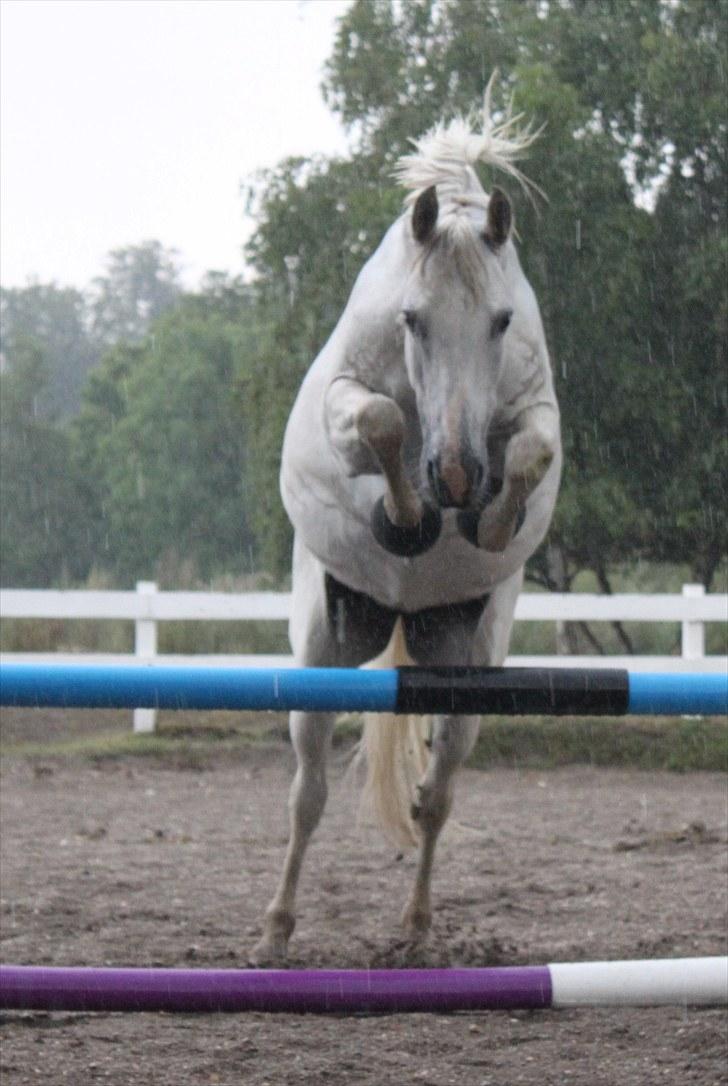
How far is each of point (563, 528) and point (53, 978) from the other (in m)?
7.98

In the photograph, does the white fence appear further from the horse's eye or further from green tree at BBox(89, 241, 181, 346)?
green tree at BBox(89, 241, 181, 346)

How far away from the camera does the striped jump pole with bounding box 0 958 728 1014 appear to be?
8.09 ft

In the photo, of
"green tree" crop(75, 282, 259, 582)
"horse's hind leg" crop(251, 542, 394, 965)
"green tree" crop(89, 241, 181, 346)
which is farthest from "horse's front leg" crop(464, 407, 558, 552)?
"green tree" crop(89, 241, 181, 346)

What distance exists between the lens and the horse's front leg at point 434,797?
169 inches

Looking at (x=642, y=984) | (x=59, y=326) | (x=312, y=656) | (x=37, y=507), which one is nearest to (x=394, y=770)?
(x=312, y=656)

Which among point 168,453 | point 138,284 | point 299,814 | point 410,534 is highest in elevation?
point 138,284

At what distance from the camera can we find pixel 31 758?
8.70m

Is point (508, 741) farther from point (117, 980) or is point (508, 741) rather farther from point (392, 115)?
point (117, 980)

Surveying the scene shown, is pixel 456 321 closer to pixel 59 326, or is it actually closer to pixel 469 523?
pixel 469 523

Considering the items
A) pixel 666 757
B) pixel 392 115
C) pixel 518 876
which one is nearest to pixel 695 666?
pixel 666 757

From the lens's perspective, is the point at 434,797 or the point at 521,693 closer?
the point at 521,693

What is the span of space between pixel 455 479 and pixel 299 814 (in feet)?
5.41

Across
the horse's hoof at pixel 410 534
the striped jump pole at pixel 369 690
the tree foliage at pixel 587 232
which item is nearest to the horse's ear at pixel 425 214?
the horse's hoof at pixel 410 534

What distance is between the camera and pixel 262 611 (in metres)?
9.37
